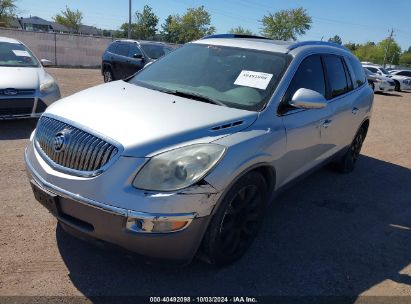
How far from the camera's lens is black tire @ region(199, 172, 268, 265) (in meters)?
2.90

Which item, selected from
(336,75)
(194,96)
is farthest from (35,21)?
(194,96)

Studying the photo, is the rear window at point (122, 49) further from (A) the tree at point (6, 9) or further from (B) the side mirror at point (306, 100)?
(A) the tree at point (6, 9)

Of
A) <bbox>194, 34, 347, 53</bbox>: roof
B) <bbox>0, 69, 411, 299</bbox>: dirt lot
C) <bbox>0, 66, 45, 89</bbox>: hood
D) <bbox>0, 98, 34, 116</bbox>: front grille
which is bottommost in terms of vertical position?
<bbox>0, 69, 411, 299</bbox>: dirt lot

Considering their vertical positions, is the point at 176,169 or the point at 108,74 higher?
the point at 176,169

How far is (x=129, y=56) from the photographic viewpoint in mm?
13125

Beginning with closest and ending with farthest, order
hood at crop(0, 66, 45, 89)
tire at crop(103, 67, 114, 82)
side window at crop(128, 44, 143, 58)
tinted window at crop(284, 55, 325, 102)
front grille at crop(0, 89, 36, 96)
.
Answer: tinted window at crop(284, 55, 325, 102) → front grille at crop(0, 89, 36, 96) → hood at crop(0, 66, 45, 89) → side window at crop(128, 44, 143, 58) → tire at crop(103, 67, 114, 82)

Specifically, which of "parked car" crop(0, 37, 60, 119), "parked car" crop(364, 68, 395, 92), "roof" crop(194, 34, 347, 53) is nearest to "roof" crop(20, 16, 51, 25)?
"parked car" crop(364, 68, 395, 92)

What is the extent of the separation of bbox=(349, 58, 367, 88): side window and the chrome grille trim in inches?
157

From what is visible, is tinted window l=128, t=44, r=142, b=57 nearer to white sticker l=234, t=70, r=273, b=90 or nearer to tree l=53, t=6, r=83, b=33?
white sticker l=234, t=70, r=273, b=90

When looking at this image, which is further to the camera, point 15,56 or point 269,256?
point 15,56

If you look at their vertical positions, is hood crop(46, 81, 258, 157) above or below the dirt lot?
above

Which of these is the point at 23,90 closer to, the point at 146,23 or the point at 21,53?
the point at 21,53

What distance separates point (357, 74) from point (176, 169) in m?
4.08

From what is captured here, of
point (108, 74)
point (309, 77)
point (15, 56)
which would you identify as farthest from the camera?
point (108, 74)
